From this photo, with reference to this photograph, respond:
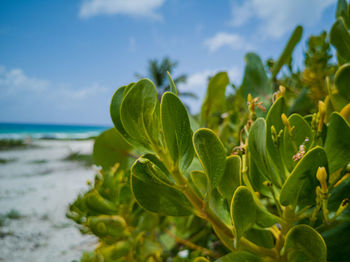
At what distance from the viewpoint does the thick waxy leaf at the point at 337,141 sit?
0.26 metres

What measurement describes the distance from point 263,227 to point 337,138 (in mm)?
145

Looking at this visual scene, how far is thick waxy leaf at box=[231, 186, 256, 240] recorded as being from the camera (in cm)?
25

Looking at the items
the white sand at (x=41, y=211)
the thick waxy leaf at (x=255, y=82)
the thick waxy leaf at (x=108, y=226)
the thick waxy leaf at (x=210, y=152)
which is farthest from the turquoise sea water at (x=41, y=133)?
the thick waxy leaf at (x=210, y=152)

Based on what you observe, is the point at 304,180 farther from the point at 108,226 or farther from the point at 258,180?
the point at 108,226

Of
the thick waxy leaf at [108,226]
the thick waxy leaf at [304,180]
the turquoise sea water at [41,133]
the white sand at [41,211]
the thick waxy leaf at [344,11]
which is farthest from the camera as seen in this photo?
the turquoise sea water at [41,133]

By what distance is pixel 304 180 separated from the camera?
0.84 ft

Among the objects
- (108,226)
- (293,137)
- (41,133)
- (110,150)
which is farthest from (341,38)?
(41,133)

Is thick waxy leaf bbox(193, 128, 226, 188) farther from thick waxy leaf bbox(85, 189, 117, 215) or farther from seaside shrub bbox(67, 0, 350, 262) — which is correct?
thick waxy leaf bbox(85, 189, 117, 215)

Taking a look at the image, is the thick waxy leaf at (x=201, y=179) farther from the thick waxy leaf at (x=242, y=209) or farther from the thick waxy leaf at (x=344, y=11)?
the thick waxy leaf at (x=344, y=11)

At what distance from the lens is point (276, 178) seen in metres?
0.32

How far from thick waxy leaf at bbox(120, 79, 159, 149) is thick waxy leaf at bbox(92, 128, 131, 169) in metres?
0.24

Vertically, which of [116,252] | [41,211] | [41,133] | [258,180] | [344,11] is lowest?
[41,211]

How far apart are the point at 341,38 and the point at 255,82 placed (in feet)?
0.49

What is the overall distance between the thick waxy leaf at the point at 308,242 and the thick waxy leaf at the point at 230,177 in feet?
0.25
